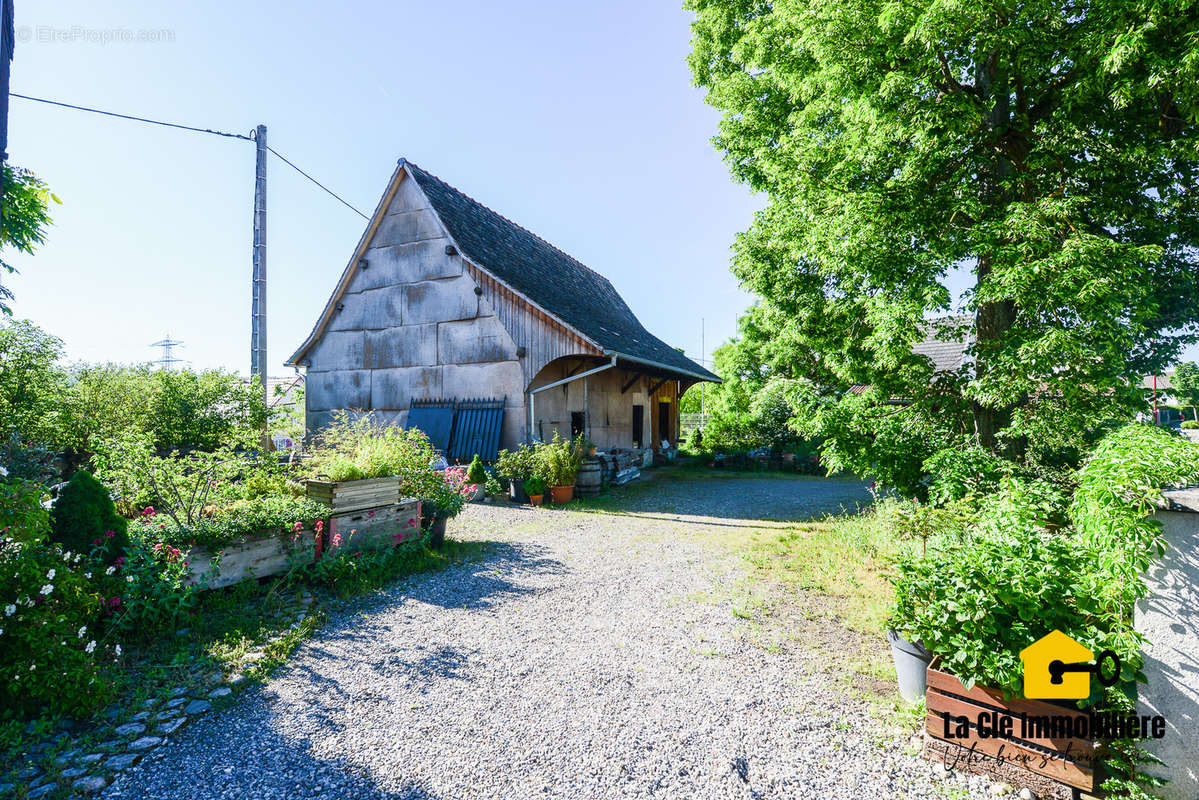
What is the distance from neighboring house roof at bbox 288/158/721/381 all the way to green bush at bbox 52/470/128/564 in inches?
320

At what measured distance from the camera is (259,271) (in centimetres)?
1302

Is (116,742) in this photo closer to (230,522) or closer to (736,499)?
(230,522)

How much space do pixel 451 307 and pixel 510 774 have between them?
11.3 meters

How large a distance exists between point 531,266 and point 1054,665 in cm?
1384

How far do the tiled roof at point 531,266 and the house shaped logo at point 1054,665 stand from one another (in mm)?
9075

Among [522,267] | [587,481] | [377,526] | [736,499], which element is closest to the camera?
[377,526]

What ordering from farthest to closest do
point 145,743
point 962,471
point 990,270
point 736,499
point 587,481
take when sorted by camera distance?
1. point 587,481
2. point 736,499
3. point 990,270
4. point 962,471
5. point 145,743

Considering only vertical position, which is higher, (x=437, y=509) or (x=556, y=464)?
(x=556, y=464)

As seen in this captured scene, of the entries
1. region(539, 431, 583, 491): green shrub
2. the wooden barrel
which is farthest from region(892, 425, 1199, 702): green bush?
the wooden barrel

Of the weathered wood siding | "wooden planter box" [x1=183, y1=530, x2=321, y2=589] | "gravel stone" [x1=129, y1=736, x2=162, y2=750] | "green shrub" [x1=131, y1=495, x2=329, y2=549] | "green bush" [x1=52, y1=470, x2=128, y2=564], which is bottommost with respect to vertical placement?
"gravel stone" [x1=129, y1=736, x2=162, y2=750]

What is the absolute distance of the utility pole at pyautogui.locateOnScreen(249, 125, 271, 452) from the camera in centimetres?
1288

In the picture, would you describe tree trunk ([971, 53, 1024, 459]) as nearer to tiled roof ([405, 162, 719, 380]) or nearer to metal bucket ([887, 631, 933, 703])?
metal bucket ([887, 631, 933, 703])

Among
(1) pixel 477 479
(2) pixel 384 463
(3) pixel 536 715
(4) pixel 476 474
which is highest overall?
(2) pixel 384 463

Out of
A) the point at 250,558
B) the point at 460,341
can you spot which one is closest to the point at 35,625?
the point at 250,558
